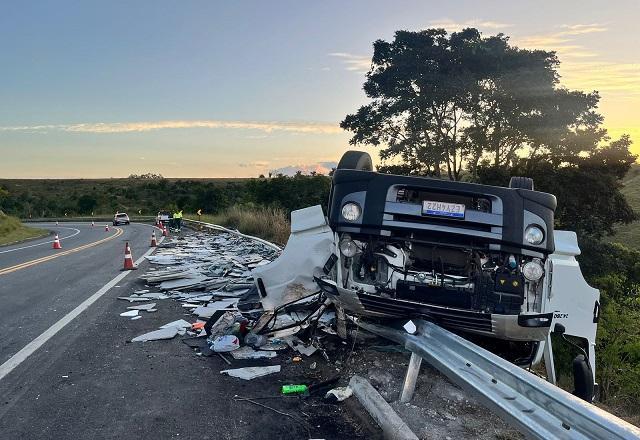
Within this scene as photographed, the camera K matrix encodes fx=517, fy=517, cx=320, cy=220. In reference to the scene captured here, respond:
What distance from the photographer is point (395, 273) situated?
476 centimetres

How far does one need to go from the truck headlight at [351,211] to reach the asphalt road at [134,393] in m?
1.55

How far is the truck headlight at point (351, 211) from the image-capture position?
4672mm

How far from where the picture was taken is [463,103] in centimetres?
3378

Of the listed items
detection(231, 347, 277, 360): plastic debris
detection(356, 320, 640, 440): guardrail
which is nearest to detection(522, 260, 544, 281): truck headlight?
detection(356, 320, 640, 440): guardrail

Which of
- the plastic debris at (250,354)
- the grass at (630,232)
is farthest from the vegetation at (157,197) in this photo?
the plastic debris at (250,354)

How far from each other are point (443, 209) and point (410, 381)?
1.47 metres

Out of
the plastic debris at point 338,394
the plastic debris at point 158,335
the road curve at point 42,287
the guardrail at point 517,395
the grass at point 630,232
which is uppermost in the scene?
the guardrail at point 517,395

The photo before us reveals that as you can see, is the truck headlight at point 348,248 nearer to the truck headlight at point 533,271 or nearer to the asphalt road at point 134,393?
the asphalt road at point 134,393

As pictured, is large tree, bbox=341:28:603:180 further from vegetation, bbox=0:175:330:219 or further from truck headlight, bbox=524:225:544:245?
truck headlight, bbox=524:225:544:245

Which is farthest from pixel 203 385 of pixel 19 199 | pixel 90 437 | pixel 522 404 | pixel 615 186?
pixel 19 199

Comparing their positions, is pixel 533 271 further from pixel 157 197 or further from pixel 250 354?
pixel 157 197

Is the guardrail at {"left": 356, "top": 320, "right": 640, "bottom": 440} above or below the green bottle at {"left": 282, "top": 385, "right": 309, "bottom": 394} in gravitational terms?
above

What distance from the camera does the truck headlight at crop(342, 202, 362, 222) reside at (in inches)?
184

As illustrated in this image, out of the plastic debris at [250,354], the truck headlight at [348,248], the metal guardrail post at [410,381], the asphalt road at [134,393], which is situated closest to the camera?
the asphalt road at [134,393]
